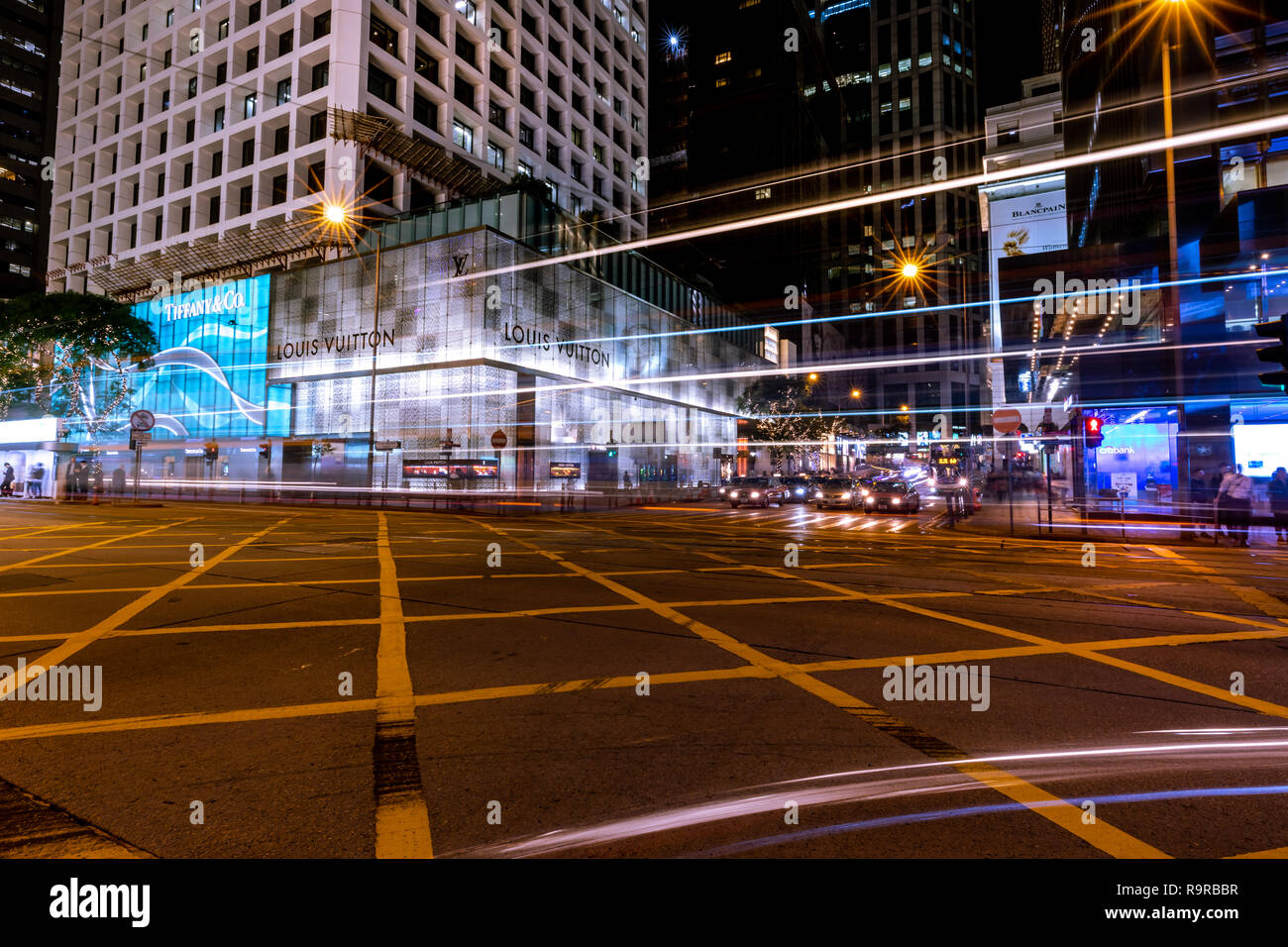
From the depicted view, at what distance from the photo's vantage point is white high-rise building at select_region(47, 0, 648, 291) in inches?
1549

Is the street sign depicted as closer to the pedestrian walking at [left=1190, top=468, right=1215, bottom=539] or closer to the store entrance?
the pedestrian walking at [left=1190, top=468, right=1215, bottom=539]

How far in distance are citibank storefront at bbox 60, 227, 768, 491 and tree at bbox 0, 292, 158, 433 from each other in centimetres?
287

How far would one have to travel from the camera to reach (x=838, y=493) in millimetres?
33875

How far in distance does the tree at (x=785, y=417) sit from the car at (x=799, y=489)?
12.0 meters

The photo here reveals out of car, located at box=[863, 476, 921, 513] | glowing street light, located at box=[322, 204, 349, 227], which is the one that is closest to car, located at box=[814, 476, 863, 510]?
car, located at box=[863, 476, 921, 513]

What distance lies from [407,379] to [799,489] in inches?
960

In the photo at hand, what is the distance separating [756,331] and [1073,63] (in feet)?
121

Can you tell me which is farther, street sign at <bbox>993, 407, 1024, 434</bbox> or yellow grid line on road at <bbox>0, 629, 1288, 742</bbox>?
street sign at <bbox>993, 407, 1024, 434</bbox>

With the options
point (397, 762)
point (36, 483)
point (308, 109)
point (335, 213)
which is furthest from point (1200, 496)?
point (36, 483)

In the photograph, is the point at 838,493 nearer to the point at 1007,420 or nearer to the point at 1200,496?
the point at 1200,496

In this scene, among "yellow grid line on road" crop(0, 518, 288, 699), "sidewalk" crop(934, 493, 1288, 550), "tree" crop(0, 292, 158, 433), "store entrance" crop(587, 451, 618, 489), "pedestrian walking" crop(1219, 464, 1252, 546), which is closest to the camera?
"yellow grid line on road" crop(0, 518, 288, 699)

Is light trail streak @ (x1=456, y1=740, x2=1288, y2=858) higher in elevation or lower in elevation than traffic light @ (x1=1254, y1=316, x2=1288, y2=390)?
lower

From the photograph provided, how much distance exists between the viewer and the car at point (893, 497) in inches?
1156
